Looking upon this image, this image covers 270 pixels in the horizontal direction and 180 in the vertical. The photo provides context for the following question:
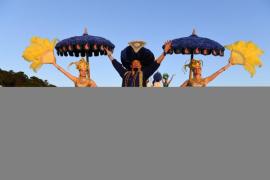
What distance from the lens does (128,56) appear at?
10.1 meters

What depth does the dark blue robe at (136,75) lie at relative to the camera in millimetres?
9586

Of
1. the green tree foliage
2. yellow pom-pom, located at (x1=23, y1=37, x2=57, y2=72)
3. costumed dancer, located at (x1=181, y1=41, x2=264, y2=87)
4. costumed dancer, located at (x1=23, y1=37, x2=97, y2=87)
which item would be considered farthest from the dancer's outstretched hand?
the green tree foliage

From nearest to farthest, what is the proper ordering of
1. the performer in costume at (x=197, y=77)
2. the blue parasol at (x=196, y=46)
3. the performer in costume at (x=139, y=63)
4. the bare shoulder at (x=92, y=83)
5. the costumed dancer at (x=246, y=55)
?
the performer in costume at (x=139, y=63) → the performer in costume at (x=197, y=77) → the bare shoulder at (x=92, y=83) → the blue parasol at (x=196, y=46) → the costumed dancer at (x=246, y=55)

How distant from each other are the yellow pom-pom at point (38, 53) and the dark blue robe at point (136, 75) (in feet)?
6.97

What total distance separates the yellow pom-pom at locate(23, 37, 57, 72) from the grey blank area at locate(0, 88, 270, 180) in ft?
29.9

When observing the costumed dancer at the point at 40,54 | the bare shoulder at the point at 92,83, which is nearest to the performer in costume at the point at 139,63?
the bare shoulder at the point at 92,83

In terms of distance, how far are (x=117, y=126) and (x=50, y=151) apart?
0.37 m

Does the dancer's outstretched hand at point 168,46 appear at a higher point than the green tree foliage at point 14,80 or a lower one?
higher

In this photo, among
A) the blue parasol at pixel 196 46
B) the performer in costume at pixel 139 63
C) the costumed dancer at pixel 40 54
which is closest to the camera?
the performer in costume at pixel 139 63

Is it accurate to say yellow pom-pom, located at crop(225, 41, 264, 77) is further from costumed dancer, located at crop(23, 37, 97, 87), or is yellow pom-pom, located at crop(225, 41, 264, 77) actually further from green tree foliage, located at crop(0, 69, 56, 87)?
green tree foliage, located at crop(0, 69, 56, 87)

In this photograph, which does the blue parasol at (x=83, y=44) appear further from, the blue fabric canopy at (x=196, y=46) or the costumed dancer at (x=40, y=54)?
the blue fabric canopy at (x=196, y=46)

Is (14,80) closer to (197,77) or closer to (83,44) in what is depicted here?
(83,44)

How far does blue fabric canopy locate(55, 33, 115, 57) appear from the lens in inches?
451

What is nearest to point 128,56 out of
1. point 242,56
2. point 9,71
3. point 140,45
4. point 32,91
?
point 140,45
